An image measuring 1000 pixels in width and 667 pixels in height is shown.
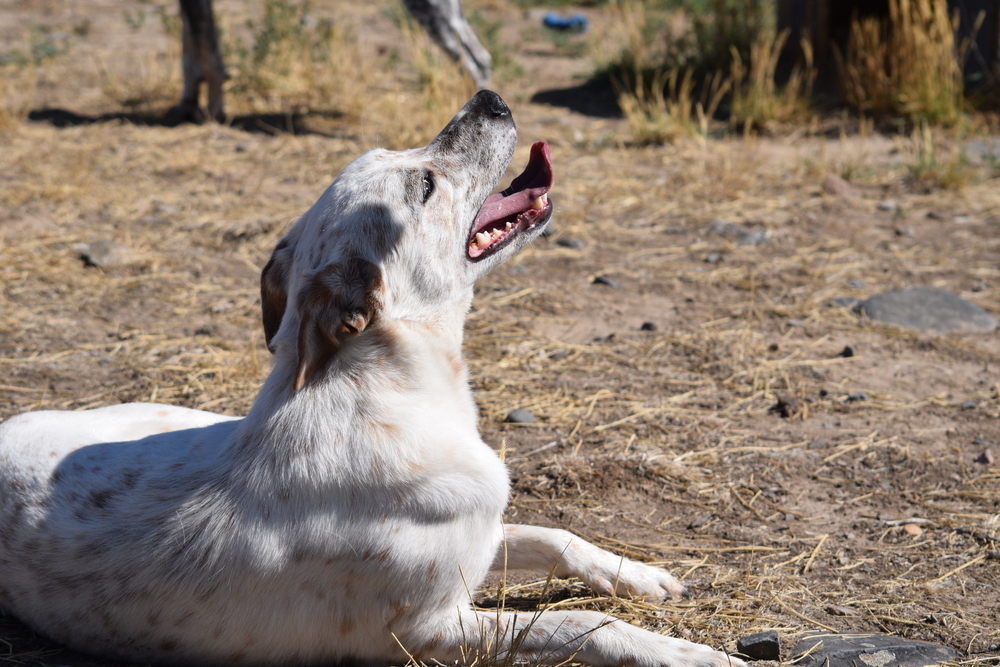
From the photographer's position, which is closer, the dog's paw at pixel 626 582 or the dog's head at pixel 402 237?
the dog's head at pixel 402 237

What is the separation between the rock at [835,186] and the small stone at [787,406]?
352 centimetres

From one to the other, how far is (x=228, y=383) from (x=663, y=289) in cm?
258

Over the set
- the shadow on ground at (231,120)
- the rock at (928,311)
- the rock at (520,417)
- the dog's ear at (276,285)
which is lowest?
the rock at (928,311)

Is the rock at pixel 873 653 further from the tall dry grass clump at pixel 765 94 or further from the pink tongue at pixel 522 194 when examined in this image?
the tall dry grass clump at pixel 765 94

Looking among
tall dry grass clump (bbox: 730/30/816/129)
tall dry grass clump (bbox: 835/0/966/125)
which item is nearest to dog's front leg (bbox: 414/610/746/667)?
tall dry grass clump (bbox: 730/30/816/129)

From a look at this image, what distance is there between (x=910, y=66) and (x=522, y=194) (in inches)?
261

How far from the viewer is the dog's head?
2207 mm

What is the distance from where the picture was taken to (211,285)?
5141 mm

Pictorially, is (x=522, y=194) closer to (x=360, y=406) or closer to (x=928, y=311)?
(x=360, y=406)

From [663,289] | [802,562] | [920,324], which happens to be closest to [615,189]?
[663,289]

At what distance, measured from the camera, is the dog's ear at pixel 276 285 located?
2471 mm

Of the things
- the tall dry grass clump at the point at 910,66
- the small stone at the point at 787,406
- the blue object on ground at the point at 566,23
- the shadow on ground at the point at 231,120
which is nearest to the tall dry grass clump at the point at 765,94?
the tall dry grass clump at the point at 910,66

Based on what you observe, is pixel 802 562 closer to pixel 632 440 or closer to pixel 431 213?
pixel 632 440

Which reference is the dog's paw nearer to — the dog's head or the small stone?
the dog's head
